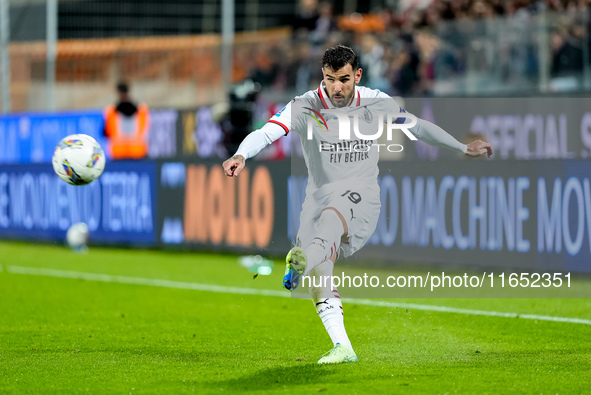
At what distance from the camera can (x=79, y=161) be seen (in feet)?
27.8

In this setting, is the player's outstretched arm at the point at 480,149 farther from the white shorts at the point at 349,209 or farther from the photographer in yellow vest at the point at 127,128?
the photographer in yellow vest at the point at 127,128

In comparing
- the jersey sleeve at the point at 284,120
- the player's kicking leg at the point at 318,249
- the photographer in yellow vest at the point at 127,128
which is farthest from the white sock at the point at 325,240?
the photographer in yellow vest at the point at 127,128

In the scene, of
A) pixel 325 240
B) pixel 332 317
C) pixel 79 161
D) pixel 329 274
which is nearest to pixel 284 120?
pixel 325 240

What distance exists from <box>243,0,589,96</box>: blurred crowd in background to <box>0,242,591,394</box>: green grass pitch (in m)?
3.98

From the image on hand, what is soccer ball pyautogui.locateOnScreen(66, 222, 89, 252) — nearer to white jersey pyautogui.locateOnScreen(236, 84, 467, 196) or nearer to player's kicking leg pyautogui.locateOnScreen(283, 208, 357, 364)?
white jersey pyautogui.locateOnScreen(236, 84, 467, 196)

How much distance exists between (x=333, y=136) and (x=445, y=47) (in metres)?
7.72

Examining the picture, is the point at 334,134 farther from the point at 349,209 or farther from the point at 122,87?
the point at 122,87

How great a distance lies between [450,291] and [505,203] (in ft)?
4.17

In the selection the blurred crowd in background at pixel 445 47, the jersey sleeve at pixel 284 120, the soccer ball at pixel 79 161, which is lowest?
the soccer ball at pixel 79 161

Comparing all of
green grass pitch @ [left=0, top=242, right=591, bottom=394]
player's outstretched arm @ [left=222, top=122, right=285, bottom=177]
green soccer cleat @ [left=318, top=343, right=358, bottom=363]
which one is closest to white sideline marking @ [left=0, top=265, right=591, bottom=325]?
green grass pitch @ [left=0, top=242, right=591, bottom=394]

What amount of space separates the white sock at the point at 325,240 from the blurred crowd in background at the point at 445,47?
22.9 feet

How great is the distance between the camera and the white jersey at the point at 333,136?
6680 mm

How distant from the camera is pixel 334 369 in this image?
20.9 ft

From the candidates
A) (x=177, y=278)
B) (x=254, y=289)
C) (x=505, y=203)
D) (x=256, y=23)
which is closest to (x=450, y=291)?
(x=505, y=203)
